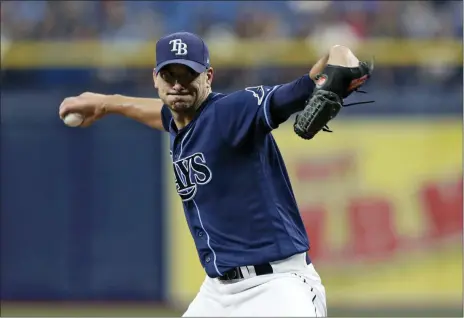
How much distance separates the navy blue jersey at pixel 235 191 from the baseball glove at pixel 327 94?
36cm

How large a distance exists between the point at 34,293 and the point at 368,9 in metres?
4.58

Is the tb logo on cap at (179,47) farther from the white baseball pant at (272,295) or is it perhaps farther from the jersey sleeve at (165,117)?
the white baseball pant at (272,295)

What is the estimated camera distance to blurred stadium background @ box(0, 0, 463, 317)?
30.5 ft

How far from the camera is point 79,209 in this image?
952 centimetres

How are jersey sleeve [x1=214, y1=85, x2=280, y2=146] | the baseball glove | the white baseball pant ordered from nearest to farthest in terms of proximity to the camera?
the baseball glove < jersey sleeve [x1=214, y1=85, x2=280, y2=146] < the white baseball pant

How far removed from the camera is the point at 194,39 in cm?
430

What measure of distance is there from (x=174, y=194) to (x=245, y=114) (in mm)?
5487

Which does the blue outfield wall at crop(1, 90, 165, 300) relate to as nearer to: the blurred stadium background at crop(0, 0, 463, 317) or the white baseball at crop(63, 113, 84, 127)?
the blurred stadium background at crop(0, 0, 463, 317)

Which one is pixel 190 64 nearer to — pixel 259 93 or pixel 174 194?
pixel 259 93

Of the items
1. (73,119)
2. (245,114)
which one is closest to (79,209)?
(73,119)

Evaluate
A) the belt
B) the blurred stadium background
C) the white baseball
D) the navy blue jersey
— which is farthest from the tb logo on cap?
the blurred stadium background

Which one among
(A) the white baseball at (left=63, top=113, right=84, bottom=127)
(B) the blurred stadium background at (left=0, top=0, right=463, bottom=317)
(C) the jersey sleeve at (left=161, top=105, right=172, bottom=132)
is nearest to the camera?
(C) the jersey sleeve at (left=161, top=105, right=172, bottom=132)

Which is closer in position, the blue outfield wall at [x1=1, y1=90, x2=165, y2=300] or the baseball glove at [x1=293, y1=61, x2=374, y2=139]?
the baseball glove at [x1=293, y1=61, x2=374, y2=139]

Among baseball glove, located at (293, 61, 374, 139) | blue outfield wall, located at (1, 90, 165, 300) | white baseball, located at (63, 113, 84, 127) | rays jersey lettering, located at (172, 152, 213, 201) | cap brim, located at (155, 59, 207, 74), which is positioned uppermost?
cap brim, located at (155, 59, 207, 74)
